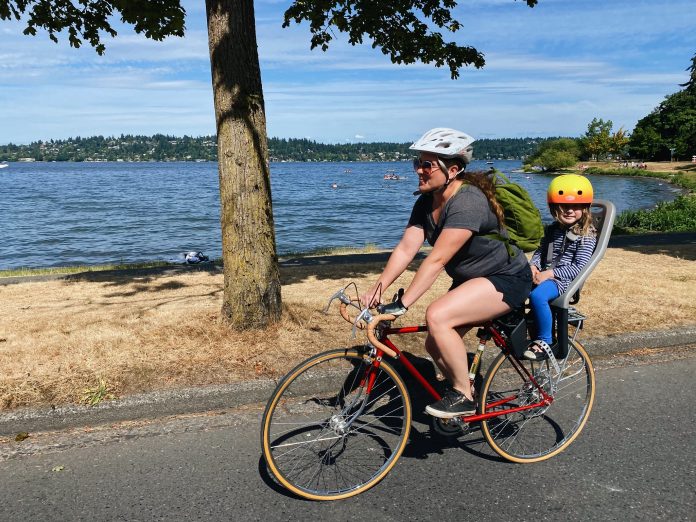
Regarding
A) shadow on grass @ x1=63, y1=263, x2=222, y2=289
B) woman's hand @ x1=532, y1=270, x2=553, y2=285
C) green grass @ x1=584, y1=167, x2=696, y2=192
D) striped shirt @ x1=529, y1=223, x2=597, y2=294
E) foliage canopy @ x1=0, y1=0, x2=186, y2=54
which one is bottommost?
green grass @ x1=584, y1=167, x2=696, y2=192

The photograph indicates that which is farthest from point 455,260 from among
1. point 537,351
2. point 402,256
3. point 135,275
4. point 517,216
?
point 135,275

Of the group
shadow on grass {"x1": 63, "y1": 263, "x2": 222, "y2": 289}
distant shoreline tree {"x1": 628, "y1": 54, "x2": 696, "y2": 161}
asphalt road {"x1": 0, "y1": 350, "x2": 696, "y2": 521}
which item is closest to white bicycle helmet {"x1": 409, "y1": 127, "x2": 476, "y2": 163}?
asphalt road {"x1": 0, "y1": 350, "x2": 696, "y2": 521}

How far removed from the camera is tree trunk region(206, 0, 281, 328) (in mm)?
5055

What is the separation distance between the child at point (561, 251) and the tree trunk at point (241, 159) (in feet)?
8.12

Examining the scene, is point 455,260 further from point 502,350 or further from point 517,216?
point 502,350

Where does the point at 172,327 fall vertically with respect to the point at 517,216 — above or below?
below

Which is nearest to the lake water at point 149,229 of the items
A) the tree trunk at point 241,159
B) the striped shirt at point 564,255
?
the tree trunk at point 241,159

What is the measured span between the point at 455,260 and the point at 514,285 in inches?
14.1

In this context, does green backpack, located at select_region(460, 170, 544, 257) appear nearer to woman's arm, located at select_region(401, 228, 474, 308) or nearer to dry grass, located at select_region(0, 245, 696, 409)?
woman's arm, located at select_region(401, 228, 474, 308)

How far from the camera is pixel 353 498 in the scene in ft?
10.4

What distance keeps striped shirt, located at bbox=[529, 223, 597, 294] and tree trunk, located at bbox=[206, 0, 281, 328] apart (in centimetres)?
247

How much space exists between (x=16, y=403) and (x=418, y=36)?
624 cm

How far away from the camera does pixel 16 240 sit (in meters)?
26.5

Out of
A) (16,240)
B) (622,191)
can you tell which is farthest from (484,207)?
(622,191)
